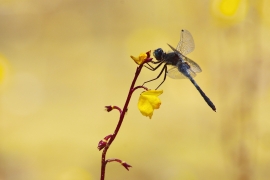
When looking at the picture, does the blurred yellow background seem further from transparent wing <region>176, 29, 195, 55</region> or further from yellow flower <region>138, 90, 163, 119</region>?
yellow flower <region>138, 90, 163, 119</region>

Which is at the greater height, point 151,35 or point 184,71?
point 151,35

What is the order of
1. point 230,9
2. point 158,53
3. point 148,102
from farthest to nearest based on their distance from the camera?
point 230,9 < point 158,53 < point 148,102

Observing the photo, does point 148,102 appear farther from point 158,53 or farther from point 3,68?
point 3,68

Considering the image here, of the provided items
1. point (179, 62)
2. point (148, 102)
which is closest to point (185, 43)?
point (179, 62)

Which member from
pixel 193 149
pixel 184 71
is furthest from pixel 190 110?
pixel 184 71

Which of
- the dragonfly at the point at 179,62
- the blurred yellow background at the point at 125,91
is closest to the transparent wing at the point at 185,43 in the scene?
the dragonfly at the point at 179,62

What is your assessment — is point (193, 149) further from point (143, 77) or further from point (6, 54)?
point (6, 54)

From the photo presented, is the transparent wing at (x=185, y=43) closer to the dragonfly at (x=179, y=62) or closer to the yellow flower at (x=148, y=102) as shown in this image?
the dragonfly at (x=179, y=62)
